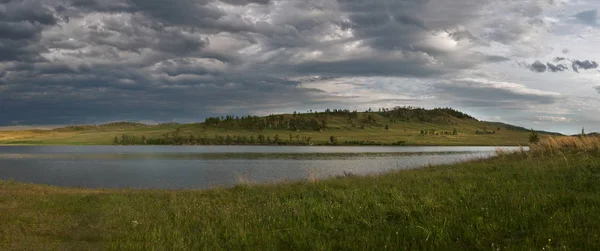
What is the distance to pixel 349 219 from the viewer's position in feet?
35.4

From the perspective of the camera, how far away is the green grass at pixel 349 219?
331 inches

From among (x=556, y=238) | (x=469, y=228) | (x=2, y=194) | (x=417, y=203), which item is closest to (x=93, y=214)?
(x=2, y=194)

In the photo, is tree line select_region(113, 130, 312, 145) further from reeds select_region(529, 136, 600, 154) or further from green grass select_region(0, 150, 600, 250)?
green grass select_region(0, 150, 600, 250)

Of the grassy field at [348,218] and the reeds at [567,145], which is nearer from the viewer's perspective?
the grassy field at [348,218]

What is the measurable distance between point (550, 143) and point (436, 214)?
20896mm

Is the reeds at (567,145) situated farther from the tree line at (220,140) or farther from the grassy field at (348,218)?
the tree line at (220,140)

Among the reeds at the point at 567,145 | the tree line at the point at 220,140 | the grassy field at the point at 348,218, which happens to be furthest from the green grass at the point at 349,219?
the tree line at the point at 220,140

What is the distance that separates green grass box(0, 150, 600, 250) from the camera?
8.41 metres

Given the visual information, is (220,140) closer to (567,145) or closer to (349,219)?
(567,145)

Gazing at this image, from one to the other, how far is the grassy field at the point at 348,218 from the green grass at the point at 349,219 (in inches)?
1.2

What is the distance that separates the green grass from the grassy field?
1.2 inches

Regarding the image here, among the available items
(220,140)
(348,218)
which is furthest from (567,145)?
(220,140)

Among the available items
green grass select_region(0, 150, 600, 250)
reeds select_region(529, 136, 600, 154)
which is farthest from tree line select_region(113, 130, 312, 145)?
green grass select_region(0, 150, 600, 250)

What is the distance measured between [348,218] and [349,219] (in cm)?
9
